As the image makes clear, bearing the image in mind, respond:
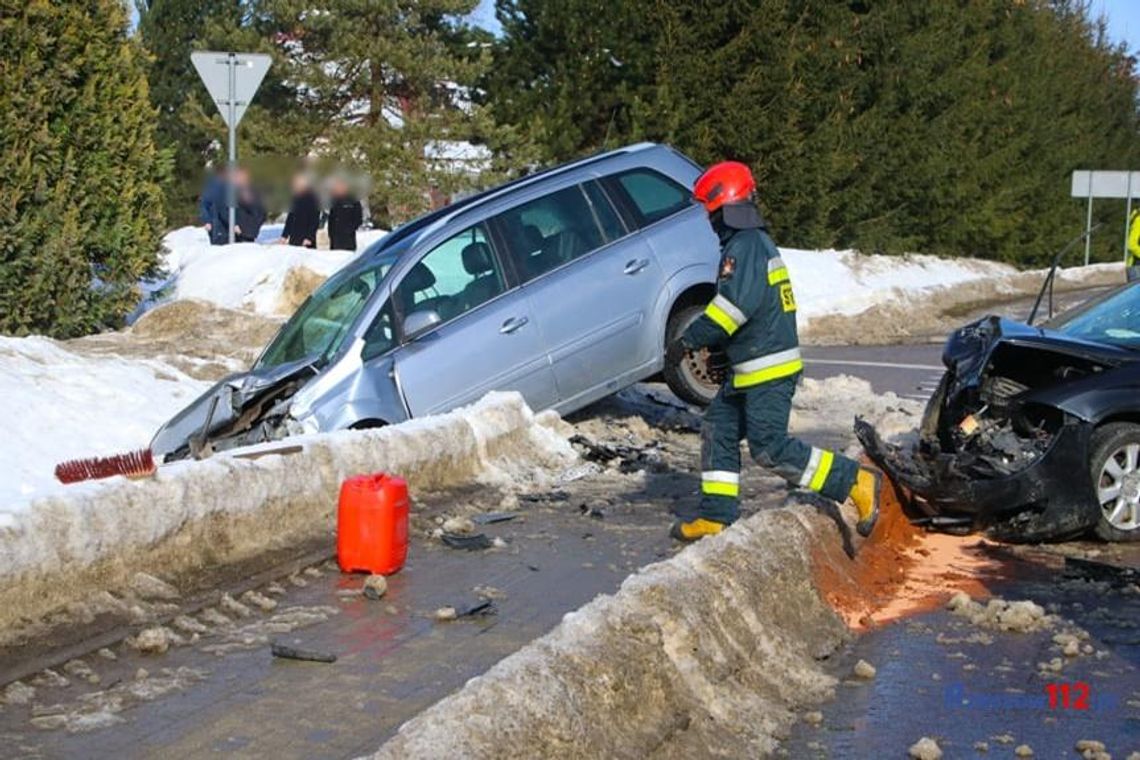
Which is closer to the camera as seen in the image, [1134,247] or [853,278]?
[1134,247]

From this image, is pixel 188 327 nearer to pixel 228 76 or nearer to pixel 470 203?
pixel 228 76

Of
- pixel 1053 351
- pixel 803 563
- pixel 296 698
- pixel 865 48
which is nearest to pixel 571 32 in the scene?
pixel 865 48

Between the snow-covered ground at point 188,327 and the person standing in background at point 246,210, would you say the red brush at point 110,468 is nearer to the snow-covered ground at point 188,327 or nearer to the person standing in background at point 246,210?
the snow-covered ground at point 188,327

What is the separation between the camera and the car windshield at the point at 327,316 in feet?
35.4

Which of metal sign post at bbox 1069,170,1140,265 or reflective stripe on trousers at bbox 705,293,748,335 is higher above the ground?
metal sign post at bbox 1069,170,1140,265

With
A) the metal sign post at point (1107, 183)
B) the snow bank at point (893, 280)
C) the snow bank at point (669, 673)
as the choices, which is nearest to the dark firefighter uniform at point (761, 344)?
the snow bank at point (669, 673)

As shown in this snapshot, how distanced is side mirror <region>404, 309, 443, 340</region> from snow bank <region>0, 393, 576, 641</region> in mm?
638

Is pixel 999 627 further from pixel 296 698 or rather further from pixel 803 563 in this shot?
pixel 296 698

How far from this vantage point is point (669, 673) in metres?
5.67

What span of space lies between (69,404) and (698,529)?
6.15 m

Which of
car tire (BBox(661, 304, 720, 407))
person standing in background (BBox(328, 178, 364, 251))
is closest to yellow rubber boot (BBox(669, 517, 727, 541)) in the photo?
car tire (BBox(661, 304, 720, 407))

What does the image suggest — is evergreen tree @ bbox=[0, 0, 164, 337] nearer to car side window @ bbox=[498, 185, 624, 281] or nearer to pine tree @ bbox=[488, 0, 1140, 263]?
car side window @ bbox=[498, 185, 624, 281]

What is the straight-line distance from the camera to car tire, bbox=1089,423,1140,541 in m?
8.88

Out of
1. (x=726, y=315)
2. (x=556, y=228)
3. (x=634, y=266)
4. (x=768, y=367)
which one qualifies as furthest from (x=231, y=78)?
(x=768, y=367)
